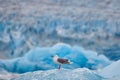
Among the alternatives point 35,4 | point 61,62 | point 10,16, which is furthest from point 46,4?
point 61,62

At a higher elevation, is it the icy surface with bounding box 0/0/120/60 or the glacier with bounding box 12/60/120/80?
the icy surface with bounding box 0/0/120/60

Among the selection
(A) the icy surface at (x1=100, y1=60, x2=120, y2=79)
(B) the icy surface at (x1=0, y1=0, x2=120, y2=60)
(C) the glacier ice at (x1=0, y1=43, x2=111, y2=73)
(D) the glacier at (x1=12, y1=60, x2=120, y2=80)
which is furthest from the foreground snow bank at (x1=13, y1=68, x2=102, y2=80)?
(B) the icy surface at (x1=0, y1=0, x2=120, y2=60)

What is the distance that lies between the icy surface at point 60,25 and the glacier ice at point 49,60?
442 mm

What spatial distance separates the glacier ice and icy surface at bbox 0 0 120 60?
44 centimetres

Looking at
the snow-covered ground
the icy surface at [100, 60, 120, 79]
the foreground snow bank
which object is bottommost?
the foreground snow bank

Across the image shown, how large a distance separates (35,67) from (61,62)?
1.54 metres

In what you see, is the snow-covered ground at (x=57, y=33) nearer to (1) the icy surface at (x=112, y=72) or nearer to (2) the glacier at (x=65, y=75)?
(1) the icy surface at (x=112, y=72)

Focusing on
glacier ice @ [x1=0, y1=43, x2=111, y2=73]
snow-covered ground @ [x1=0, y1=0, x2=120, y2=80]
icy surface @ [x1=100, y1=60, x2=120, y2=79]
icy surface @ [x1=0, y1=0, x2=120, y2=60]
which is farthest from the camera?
icy surface @ [x1=0, y1=0, x2=120, y2=60]

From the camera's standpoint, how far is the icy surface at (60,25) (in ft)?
24.7

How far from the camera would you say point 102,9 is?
8008 mm

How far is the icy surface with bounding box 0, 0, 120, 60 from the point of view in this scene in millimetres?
7516

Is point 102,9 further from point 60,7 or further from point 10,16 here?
point 10,16

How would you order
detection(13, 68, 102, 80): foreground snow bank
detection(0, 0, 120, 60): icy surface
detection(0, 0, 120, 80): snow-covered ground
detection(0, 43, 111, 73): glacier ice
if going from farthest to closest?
1. detection(0, 0, 120, 60): icy surface
2. detection(0, 0, 120, 80): snow-covered ground
3. detection(0, 43, 111, 73): glacier ice
4. detection(13, 68, 102, 80): foreground snow bank

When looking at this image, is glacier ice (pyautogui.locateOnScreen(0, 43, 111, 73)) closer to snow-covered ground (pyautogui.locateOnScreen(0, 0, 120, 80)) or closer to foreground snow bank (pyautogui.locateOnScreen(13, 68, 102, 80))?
snow-covered ground (pyautogui.locateOnScreen(0, 0, 120, 80))
